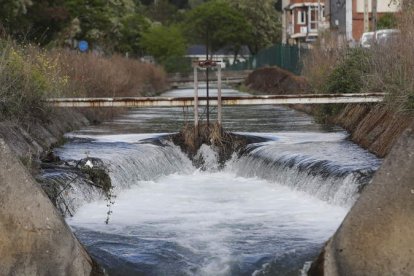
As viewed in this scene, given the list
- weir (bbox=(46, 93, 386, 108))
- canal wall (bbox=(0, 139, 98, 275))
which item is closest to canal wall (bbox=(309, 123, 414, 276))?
canal wall (bbox=(0, 139, 98, 275))

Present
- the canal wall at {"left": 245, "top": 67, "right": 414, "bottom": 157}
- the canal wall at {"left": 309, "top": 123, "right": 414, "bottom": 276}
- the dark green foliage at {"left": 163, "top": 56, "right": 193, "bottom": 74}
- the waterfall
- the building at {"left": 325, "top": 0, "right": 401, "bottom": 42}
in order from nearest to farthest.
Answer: the canal wall at {"left": 309, "top": 123, "right": 414, "bottom": 276} < the waterfall < the canal wall at {"left": 245, "top": 67, "right": 414, "bottom": 157} < the building at {"left": 325, "top": 0, "right": 401, "bottom": 42} < the dark green foliage at {"left": 163, "top": 56, "right": 193, "bottom": 74}

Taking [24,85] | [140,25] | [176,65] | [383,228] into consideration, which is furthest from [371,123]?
[176,65]

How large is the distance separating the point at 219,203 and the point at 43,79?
7287mm

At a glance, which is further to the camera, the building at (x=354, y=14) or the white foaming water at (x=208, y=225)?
the building at (x=354, y=14)

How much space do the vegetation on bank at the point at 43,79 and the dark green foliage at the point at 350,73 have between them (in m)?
6.39

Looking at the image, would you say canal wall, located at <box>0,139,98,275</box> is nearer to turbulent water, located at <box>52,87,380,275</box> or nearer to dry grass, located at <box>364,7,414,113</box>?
turbulent water, located at <box>52,87,380,275</box>

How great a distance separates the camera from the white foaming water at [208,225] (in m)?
9.44

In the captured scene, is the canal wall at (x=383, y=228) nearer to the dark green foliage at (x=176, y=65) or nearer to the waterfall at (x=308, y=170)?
the waterfall at (x=308, y=170)

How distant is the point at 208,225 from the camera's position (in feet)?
36.8

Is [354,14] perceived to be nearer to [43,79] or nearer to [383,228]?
[43,79]

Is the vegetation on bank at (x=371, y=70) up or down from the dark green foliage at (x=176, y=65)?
up

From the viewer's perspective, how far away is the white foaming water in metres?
9.44

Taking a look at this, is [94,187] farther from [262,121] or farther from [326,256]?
[262,121]

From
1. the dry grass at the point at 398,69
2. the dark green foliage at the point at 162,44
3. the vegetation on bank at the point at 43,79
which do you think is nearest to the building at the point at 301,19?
the dark green foliage at the point at 162,44
